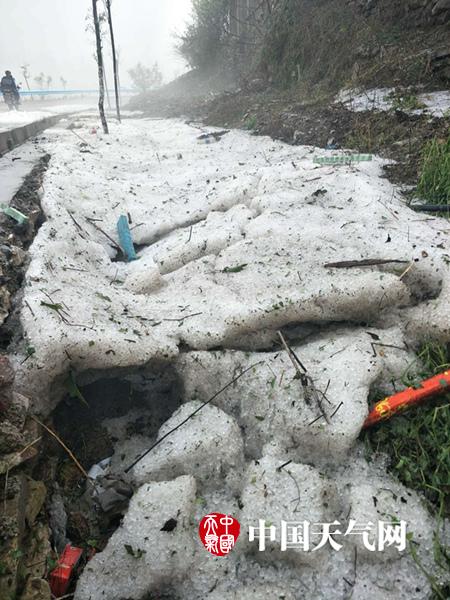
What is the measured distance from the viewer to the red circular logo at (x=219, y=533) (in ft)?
5.39

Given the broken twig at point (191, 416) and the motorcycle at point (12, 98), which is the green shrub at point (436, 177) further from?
the motorcycle at point (12, 98)

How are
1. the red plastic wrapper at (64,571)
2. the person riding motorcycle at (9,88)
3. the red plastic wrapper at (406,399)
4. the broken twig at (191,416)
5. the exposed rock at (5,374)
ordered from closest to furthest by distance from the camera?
the red plastic wrapper at (64,571) < the exposed rock at (5,374) < the red plastic wrapper at (406,399) < the broken twig at (191,416) < the person riding motorcycle at (9,88)

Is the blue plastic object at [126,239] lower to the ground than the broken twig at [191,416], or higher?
higher

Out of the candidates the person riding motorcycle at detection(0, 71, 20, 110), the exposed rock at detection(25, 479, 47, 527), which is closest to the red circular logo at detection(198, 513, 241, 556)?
the exposed rock at detection(25, 479, 47, 527)

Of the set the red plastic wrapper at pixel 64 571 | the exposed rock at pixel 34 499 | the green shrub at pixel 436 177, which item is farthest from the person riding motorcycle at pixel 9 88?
the red plastic wrapper at pixel 64 571

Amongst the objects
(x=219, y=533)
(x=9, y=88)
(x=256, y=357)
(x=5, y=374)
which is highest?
(x=9, y=88)

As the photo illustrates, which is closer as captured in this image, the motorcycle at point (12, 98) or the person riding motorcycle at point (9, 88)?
the person riding motorcycle at point (9, 88)

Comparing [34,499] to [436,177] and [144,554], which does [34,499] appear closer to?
[144,554]

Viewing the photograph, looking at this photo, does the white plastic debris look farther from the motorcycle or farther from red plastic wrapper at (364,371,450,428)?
the motorcycle

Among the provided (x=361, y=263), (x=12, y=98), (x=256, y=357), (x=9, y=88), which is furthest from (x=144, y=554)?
(x=12, y=98)

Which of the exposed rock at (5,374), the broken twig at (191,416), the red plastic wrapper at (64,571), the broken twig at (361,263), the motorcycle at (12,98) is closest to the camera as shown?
the red plastic wrapper at (64,571)

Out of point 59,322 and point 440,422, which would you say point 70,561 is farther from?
point 440,422

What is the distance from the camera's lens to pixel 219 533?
1.68 meters

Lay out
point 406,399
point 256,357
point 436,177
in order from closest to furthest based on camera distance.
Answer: point 406,399 < point 256,357 < point 436,177
